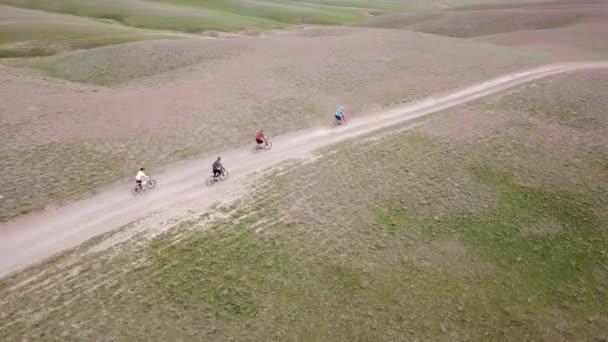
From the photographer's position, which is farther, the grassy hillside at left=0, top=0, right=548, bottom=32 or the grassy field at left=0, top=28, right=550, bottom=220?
the grassy hillside at left=0, top=0, right=548, bottom=32

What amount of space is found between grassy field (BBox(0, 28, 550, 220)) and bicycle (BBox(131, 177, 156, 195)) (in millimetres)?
2713

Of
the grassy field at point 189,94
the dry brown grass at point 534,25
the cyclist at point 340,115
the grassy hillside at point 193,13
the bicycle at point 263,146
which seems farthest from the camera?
the grassy hillside at point 193,13

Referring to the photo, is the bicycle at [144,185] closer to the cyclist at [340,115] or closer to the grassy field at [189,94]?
the grassy field at [189,94]

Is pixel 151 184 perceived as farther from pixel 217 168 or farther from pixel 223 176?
pixel 223 176

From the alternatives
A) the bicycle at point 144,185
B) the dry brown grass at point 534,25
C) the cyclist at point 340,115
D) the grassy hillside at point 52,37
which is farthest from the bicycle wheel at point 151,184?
the dry brown grass at point 534,25

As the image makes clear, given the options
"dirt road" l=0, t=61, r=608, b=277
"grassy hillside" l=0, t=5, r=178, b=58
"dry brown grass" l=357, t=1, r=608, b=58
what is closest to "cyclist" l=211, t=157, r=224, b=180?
"dirt road" l=0, t=61, r=608, b=277

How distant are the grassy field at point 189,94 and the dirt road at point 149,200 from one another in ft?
5.06

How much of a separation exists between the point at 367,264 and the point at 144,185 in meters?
15.4

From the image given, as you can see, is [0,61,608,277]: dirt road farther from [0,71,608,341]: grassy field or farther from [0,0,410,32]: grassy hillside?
[0,0,410,32]: grassy hillside

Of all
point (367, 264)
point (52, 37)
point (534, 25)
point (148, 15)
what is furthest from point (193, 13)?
point (367, 264)

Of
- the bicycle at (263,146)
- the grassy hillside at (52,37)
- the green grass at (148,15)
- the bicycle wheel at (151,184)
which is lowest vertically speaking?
the bicycle wheel at (151,184)

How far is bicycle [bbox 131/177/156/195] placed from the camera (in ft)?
83.4

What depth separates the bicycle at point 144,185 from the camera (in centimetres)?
2541

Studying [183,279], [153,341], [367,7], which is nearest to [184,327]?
[153,341]
